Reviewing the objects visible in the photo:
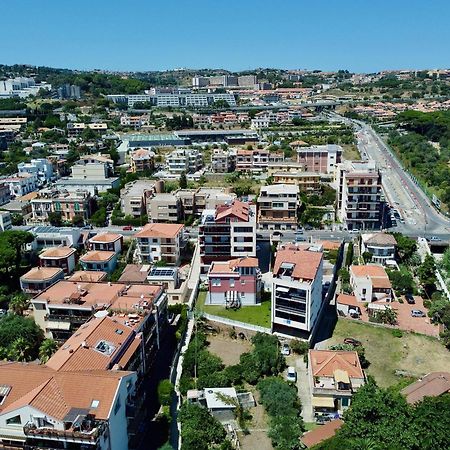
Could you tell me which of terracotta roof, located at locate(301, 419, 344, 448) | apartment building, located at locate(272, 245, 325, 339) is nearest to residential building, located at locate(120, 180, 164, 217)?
apartment building, located at locate(272, 245, 325, 339)

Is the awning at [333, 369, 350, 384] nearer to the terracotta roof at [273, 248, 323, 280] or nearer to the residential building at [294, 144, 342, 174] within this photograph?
the terracotta roof at [273, 248, 323, 280]

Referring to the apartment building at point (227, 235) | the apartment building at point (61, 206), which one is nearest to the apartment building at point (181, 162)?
the apartment building at point (61, 206)

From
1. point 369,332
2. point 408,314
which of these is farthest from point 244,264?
point 408,314

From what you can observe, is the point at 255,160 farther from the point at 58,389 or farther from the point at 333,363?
the point at 58,389

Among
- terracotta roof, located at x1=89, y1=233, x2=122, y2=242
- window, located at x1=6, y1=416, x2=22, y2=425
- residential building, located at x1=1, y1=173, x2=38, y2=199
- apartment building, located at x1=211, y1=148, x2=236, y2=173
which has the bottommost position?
window, located at x1=6, y1=416, x2=22, y2=425

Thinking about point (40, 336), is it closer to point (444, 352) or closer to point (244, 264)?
point (244, 264)

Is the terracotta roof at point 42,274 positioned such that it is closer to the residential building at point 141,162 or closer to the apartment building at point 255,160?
the residential building at point 141,162
